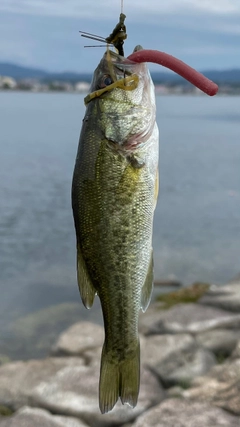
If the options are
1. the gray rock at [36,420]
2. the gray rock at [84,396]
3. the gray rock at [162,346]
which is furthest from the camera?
the gray rock at [162,346]

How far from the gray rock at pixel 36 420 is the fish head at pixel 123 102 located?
13.3 feet

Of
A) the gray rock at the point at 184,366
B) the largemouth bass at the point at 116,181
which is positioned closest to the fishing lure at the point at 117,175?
the largemouth bass at the point at 116,181

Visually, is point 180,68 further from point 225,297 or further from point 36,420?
point 225,297

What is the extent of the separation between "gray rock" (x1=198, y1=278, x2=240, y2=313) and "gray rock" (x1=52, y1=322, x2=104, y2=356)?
1876 millimetres

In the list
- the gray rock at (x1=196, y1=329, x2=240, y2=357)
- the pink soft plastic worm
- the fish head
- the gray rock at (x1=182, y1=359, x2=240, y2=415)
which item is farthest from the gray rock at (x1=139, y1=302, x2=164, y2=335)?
the pink soft plastic worm

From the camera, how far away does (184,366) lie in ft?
22.4

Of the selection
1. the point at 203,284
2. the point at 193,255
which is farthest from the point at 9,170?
the point at 203,284

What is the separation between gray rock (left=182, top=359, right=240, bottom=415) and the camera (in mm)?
5637

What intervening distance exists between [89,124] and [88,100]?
5.5 inches

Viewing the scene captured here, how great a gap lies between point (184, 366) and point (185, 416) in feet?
4.89

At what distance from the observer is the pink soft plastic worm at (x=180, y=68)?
213 centimetres

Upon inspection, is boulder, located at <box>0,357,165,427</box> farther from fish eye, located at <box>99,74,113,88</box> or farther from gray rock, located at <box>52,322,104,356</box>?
fish eye, located at <box>99,74,113,88</box>

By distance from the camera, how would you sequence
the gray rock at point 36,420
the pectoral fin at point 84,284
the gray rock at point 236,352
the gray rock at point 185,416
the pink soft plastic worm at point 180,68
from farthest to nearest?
1. the gray rock at point 236,352
2. the gray rock at point 36,420
3. the gray rock at point 185,416
4. the pectoral fin at point 84,284
5. the pink soft plastic worm at point 180,68

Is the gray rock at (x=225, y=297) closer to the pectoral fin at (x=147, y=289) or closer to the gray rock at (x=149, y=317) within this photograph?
the gray rock at (x=149, y=317)
